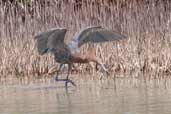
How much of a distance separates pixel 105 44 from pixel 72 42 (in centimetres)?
108

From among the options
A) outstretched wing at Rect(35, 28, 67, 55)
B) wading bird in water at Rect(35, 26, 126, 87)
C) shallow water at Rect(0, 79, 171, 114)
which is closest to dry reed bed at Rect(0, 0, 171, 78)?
wading bird in water at Rect(35, 26, 126, 87)

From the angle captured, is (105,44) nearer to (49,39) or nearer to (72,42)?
(72,42)

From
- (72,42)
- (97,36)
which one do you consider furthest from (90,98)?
(72,42)

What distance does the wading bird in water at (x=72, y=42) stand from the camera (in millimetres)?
11359

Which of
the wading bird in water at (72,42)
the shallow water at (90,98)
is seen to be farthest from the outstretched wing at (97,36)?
the shallow water at (90,98)

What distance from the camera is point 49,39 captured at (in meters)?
11.6

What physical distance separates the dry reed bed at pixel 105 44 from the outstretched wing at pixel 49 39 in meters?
0.96

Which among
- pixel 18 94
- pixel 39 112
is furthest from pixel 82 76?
pixel 39 112

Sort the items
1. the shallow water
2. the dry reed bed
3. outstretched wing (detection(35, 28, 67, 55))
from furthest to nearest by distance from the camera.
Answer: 1. the dry reed bed
2. outstretched wing (detection(35, 28, 67, 55))
3. the shallow water

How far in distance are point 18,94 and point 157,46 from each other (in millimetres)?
3244

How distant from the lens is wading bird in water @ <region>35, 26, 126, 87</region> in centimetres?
1136

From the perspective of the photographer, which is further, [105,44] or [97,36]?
[105,44]

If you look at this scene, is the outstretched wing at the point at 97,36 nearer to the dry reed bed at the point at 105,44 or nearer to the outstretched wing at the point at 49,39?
the outstretched wing at the point at 49,39

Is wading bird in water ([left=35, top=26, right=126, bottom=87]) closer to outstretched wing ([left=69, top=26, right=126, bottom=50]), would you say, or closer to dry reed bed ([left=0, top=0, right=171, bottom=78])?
outstretched wing ([left=69, top=26, right=126, bottom=50])
